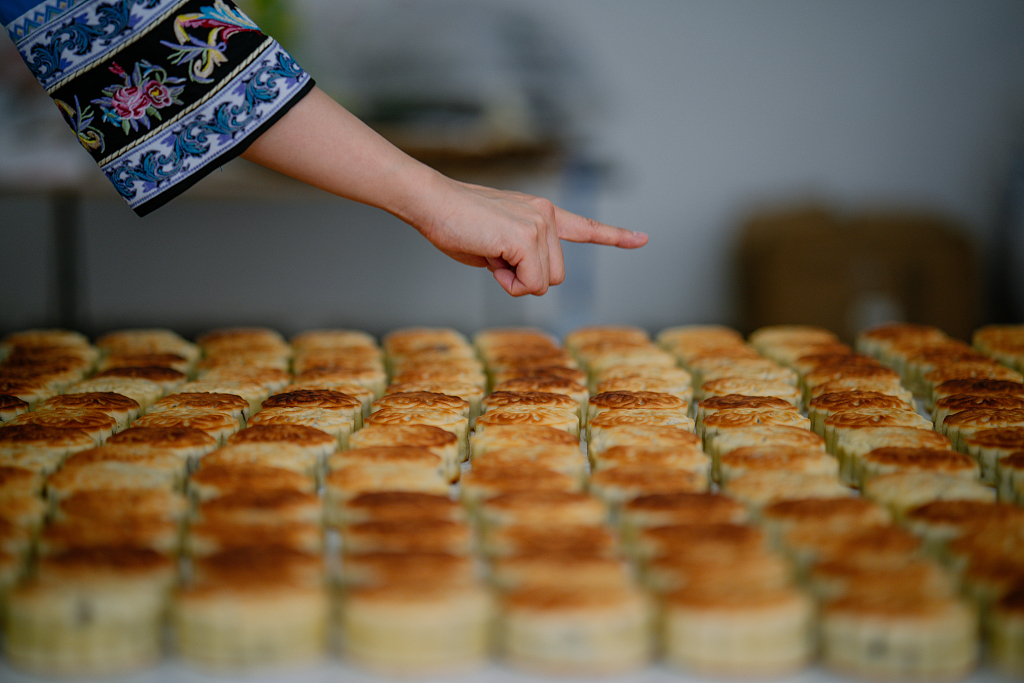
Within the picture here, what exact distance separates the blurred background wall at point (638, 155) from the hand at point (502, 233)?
3.91m

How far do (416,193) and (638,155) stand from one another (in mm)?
4802

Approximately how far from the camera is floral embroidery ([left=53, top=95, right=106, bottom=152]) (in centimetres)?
167

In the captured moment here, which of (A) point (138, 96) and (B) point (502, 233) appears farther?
(B) point (502, 233)

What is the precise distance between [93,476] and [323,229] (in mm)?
5070

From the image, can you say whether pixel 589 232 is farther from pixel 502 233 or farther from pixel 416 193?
pixel 416 193

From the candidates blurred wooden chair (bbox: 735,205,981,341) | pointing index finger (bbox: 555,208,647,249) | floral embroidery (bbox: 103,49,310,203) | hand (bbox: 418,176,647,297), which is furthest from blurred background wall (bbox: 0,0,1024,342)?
floral embroidery (bbox: 103,49,310,203)

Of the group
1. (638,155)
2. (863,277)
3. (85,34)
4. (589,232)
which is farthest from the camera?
(638,155)

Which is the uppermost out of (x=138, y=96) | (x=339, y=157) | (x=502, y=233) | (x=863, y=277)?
(x=863, y=277)

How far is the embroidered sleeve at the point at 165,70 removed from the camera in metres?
1.61

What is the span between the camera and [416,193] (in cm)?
177

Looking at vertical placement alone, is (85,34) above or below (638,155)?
below

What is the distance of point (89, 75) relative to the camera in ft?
5.37

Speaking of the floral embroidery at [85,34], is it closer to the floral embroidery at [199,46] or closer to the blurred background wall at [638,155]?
the floral embroidery at [199,46]

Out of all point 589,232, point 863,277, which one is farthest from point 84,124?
point 863,277
